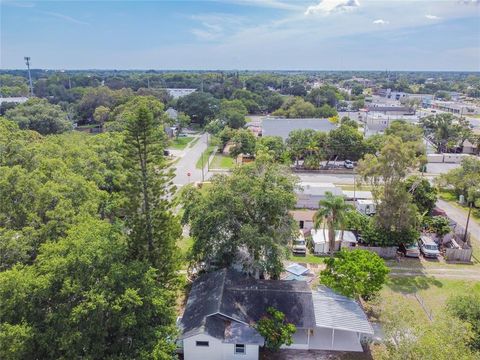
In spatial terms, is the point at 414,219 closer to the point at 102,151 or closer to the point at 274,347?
the point at 274,347

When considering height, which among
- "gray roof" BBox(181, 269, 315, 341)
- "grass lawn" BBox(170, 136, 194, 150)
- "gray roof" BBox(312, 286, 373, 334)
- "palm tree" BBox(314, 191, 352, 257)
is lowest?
"gray roof" BBox(312, 286, 373, 334)

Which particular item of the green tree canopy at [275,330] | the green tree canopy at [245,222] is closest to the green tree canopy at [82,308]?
the green tree canopy at [275,330]

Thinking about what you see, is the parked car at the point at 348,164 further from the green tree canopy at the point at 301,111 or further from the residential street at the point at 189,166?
the green tree canopy at the point at 301,111

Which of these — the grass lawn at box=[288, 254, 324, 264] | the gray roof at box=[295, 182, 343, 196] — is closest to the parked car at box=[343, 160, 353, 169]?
the gray roof at box=[295, 182, 343, 196]

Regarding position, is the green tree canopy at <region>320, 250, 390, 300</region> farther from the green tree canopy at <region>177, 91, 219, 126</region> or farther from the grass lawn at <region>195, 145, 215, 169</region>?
the green tree canopy at <region>177, 91, 219, 126</region>

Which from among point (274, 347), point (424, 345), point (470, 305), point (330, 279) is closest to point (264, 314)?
point (274, 347)

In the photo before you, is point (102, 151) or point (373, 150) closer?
point (102, 151)

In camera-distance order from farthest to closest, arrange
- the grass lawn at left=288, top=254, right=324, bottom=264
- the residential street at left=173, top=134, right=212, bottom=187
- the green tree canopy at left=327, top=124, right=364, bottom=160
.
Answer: the green tree canopy at left=327, top=124, right=364, bottom=160
the residential street at left=173, top=134, right=212, bottom=187
the grass lawn at left=288, top=254, right=324, bottom=264
